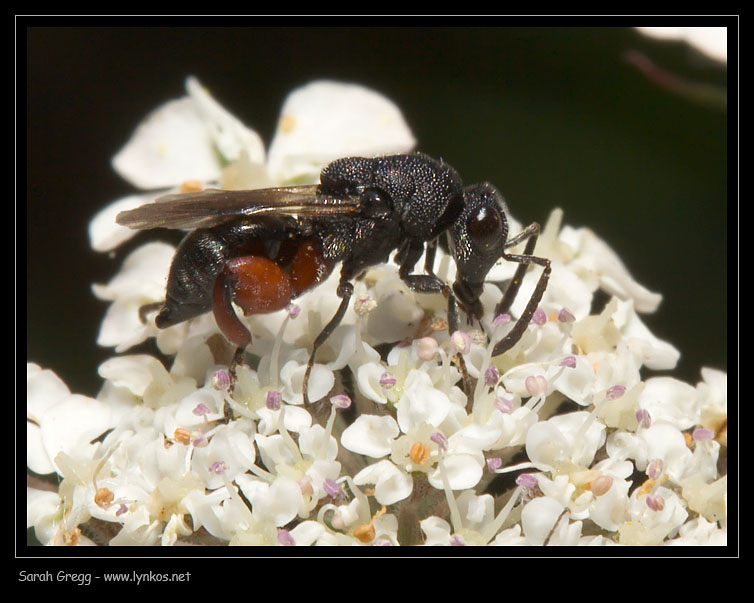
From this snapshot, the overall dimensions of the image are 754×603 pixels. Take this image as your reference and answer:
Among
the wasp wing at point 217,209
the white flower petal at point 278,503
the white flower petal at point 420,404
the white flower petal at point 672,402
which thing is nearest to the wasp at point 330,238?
the wasp wing at point 217,209

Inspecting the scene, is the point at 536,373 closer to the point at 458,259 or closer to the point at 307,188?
the point at 458,259

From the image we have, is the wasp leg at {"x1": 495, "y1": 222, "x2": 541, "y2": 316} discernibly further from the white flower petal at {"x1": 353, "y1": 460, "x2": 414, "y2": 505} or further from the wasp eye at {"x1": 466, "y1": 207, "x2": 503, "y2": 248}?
the white flower petal at {"x1": 353, "y1": 460, "x2": 414, "y2": 505}

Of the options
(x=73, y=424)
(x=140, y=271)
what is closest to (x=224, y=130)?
(x=140, y=271)

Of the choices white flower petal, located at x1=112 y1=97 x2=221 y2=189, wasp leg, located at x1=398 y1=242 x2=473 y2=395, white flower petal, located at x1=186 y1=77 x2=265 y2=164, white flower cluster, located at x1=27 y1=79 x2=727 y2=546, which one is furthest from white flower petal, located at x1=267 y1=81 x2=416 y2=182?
wasp leg, located at x1=398 y1=242 x2=473 y2=395

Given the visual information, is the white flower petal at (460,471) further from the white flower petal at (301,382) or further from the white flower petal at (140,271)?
the white flower petal at (140,271)

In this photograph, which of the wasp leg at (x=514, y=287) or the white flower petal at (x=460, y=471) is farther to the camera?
the wasp leg at (x=514, y=287)
